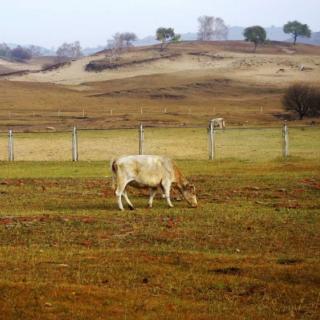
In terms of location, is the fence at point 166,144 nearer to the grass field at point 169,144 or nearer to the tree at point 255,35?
the grass field at point 169,144

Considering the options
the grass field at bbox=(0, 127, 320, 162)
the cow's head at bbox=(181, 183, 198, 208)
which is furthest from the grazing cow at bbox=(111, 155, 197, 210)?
the grass field at bbox=(0, 127, 320, 162)

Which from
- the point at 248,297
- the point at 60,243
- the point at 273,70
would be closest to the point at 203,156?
the point at 60,243

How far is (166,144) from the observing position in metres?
48.2

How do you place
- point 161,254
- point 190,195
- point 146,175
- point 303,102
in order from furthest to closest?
1. point 303,102
2. point 190,195
3. point 146,175
4. point 161,254

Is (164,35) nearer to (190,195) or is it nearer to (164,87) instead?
(164,87)

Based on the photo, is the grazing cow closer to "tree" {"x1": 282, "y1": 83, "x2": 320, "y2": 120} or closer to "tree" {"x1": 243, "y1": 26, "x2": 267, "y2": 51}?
"tree" {"x1": 282, "y1": 83, "x2": 320, "y2": 120}

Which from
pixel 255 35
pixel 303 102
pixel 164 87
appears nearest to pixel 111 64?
pixel 255 35

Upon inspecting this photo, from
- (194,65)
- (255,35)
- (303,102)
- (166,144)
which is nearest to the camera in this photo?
(166,144)

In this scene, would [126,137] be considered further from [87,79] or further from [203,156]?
[87,79]

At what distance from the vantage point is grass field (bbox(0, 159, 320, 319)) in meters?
11.7

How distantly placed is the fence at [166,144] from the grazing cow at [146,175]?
636 inches

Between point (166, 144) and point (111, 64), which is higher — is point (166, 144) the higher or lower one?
the lower one

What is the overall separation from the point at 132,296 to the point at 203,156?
30015mm

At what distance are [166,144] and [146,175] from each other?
2699 cm
